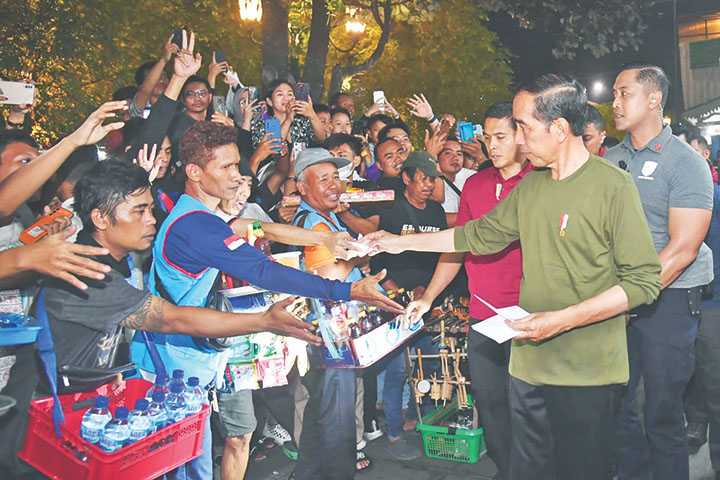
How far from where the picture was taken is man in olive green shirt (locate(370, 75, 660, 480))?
392cm

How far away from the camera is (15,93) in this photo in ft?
18.8

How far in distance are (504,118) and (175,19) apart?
35.9 feet

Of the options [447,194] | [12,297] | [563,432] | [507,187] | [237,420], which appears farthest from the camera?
[447,194]

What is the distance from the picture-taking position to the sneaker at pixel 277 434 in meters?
6.93

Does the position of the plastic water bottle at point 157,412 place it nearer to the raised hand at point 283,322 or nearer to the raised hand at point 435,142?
the raised hand at point 283,322

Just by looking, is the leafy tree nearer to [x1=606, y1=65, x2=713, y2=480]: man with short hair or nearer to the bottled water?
[x1=606, y1=65, x2=713, y2=480]: man with short hair

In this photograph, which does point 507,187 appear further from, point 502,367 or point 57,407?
point 57,407

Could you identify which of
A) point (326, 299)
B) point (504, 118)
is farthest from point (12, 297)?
point (504, 118)

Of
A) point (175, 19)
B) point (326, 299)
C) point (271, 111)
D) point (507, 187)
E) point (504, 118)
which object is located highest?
point (175, 19)

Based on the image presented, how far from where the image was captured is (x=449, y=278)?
5.91 m

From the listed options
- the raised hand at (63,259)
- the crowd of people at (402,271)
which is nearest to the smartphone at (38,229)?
the crowd of people at (402,271)

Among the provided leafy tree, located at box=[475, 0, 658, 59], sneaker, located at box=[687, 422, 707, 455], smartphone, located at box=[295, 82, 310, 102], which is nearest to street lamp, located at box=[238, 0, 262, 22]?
smartphone, located at box=[295, 82, 310, 102]

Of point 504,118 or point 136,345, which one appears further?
point 504,118

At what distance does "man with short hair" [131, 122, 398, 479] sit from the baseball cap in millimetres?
2435
